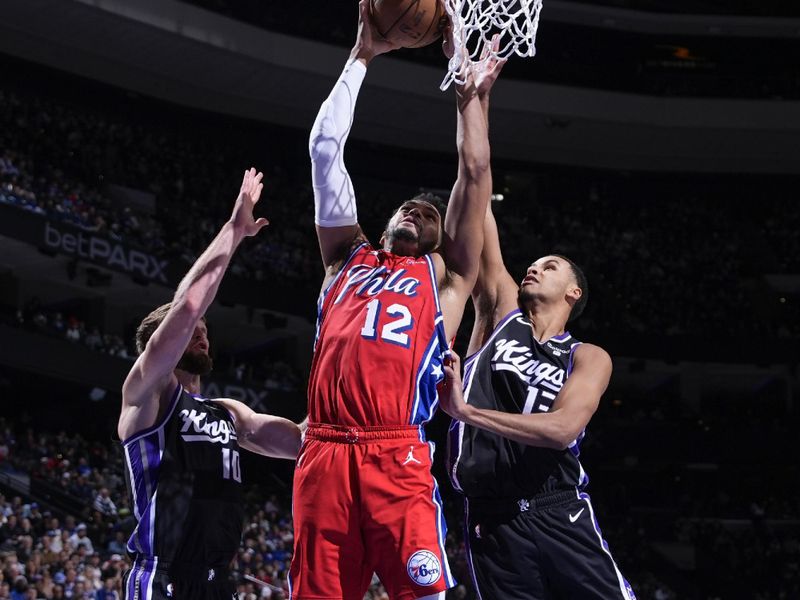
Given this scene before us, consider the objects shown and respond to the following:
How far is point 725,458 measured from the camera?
23.7 m

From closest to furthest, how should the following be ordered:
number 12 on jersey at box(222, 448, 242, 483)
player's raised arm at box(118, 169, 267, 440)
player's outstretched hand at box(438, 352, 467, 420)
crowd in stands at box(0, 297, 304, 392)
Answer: player's outstretched hand at box(438, 352, 467, 420) < player's raised arm at box(118, 169, 267, 440) < number 12 on jersey at box(222, 448, 242, 483) < crowd in stands at box(0, 297, 304, 392)

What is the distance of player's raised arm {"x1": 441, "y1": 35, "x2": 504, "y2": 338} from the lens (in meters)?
4.30

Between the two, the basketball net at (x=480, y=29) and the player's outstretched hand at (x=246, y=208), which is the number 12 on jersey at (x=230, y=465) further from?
the basketball net at (x=480, y=29)

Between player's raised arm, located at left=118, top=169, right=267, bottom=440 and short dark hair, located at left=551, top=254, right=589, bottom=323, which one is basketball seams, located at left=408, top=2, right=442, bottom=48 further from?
short dark hair, located at left=551, top=254, right=589, bottom=323

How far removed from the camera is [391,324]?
4.06 meters

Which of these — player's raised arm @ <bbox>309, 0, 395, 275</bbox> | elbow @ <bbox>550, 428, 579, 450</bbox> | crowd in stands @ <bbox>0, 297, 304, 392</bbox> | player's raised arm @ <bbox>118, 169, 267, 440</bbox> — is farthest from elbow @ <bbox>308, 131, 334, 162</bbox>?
crowd in stands @ <bbox>0, 297, 304, 392</bbox>

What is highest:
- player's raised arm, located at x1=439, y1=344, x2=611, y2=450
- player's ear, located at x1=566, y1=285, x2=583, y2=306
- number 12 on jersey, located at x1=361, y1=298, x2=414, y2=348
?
player's ear, located at x1=566, y1=285, x2=583, y2=306

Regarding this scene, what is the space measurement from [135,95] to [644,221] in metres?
13.0

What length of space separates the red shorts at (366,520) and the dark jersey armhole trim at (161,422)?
2.83 feet

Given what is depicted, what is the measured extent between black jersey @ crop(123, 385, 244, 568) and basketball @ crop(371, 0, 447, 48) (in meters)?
1.74

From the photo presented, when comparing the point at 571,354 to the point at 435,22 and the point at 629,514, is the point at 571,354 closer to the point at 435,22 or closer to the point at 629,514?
the point at 435,22

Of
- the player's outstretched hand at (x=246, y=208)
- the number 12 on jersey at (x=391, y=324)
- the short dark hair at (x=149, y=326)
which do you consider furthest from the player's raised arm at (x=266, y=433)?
the number 12 on jersey at (x=391, y=324)

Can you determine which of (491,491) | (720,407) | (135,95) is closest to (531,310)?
(491,491)

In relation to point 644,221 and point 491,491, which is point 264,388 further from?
point 491,491
